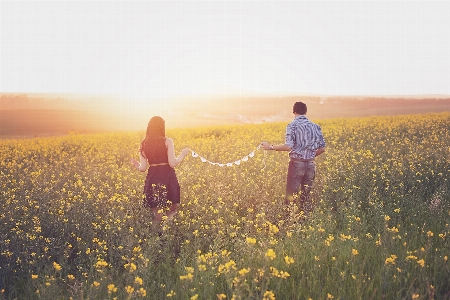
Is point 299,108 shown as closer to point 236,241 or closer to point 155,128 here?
point 155,128

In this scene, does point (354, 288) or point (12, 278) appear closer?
point (354, 288)

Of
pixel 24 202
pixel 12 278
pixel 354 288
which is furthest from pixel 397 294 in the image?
pixel 24 202

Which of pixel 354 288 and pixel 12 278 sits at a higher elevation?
pixel 354 288

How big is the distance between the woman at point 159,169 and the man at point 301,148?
150 cm

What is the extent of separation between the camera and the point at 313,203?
290 inches

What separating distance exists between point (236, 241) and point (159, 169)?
1729 millimetres

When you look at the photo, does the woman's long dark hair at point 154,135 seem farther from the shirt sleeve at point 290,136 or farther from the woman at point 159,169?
the shirt sleeve at point 290,136

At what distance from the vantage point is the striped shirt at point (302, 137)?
675 cm

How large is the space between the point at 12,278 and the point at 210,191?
12.5ft

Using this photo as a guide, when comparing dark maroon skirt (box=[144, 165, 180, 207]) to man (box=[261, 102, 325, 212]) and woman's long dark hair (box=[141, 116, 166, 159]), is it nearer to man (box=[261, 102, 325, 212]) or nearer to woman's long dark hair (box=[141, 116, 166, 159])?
woman's long dark hair (box=[141, 116, 166, 159])

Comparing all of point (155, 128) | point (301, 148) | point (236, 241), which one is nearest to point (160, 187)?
point (155, 128)

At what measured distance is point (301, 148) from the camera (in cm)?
679

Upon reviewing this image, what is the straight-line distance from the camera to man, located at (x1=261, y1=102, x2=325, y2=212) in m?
6.75

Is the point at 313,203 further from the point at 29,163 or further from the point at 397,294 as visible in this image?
the point at 29,163
